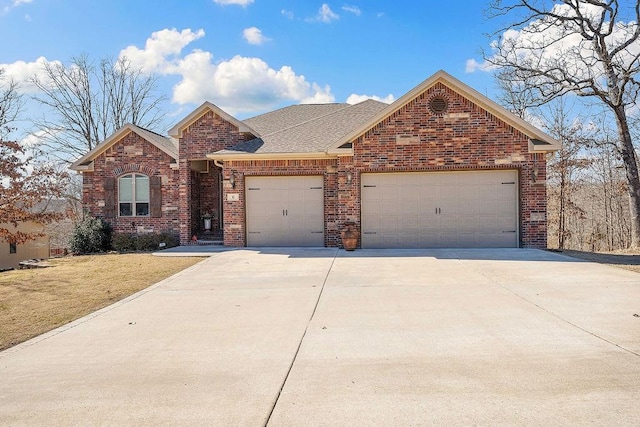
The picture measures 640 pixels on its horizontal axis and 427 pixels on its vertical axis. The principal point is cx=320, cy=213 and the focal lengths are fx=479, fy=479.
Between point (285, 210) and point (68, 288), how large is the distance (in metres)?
7.26

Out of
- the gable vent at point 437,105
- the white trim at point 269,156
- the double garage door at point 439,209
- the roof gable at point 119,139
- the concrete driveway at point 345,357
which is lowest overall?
the concrete driveway at point 345,357

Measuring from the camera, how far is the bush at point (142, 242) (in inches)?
667

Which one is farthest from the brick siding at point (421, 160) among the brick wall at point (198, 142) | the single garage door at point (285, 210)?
the brick wall at point (198, 142)

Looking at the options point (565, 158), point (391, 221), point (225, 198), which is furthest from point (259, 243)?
point (565, 158)

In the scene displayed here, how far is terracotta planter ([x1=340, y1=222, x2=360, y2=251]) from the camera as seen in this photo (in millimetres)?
14164

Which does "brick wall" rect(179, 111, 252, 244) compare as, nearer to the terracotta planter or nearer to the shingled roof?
the shingled roof

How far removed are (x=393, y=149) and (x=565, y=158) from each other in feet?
44.6

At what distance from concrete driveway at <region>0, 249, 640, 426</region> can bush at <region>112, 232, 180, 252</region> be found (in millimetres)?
8115

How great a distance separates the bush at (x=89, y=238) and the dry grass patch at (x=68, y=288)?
235 cm

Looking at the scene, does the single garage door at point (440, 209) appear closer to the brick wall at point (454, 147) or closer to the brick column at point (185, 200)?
the brick wall at point (454, 147)

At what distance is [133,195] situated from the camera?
18.0 meters

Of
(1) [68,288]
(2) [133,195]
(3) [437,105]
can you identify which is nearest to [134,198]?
(2) [133,195]

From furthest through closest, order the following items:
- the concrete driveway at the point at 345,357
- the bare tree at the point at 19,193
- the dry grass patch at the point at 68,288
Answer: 1. the bare tree at the point at 19,193
2. the dry grass patch at the point at 68,288
3. the concrete driveway at the point at 345,357

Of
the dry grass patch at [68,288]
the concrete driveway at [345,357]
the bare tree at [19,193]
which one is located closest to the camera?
the concrete driveway at [345,357]
